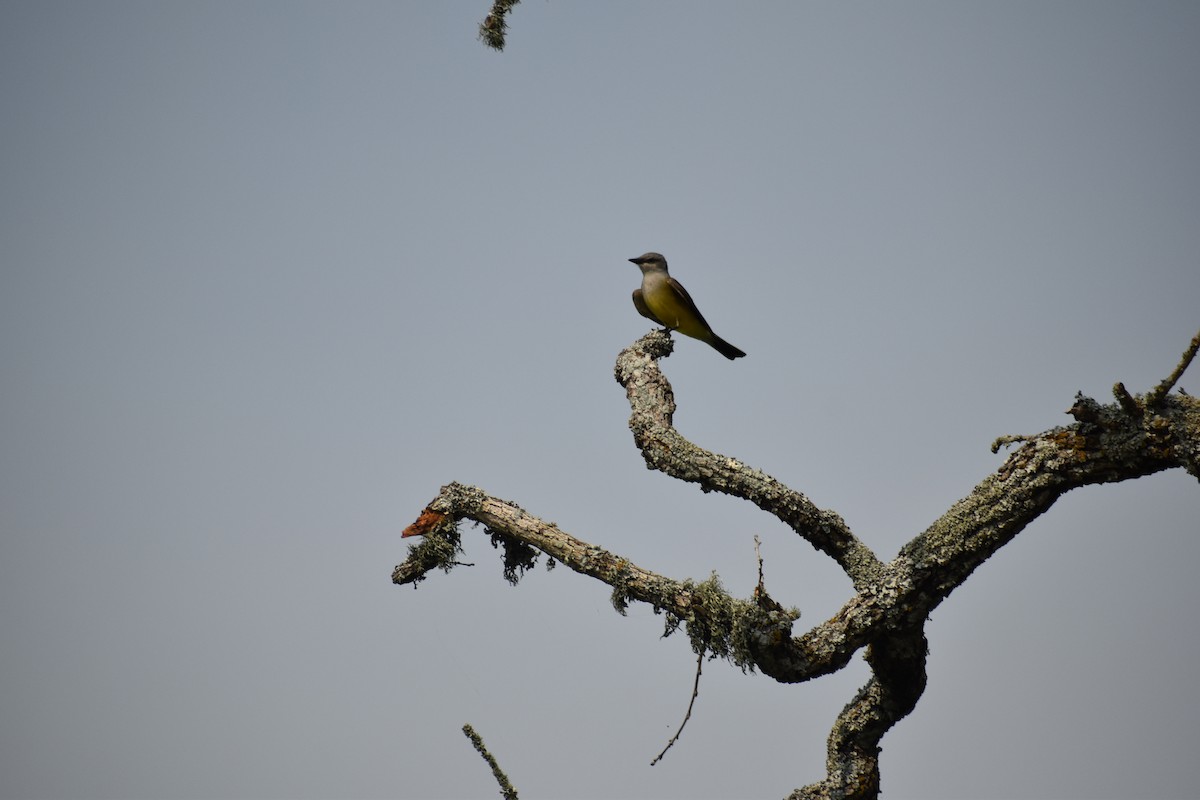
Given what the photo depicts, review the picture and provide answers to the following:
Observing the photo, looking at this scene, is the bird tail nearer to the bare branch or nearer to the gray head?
the gray head

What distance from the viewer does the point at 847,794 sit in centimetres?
475

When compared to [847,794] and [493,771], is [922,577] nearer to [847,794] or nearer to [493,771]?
[847,794]

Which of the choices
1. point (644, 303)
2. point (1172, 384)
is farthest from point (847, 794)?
point (644, 303)

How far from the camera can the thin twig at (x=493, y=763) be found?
433cm

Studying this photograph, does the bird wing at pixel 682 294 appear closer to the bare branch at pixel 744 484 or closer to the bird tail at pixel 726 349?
the bird tail at pixel 726 349

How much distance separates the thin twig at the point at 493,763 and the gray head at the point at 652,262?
4618 millimetres

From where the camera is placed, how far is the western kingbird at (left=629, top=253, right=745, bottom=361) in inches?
306

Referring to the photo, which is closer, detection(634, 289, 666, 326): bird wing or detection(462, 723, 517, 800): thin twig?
detection(462, 723, 517, 800): thin twig

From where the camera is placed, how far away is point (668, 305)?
25.6 ft

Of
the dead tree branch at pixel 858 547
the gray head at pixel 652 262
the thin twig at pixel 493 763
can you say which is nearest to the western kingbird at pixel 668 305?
the gray head at pixel 652 262

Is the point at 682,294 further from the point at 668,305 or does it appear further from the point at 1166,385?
the point at 1166,385

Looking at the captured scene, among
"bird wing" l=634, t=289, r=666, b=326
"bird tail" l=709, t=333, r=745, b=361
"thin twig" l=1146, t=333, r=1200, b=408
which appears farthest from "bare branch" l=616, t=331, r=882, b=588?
"bird tail" l=709, t=333, r=745, b=361

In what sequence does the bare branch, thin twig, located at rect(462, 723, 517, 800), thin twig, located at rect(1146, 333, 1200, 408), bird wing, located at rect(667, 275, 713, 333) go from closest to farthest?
thin twig, located at rect(1146, 333, 1200, 408), thin twig, located at rect(462, 723, 517, 800), the bare branch, bird wing, located at rect(667, 275, 713, 333)

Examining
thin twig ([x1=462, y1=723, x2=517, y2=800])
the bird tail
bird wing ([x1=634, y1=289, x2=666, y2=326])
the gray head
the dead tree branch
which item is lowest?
thin twig ([x1=462, y1=723, x2=517, y2=800])
